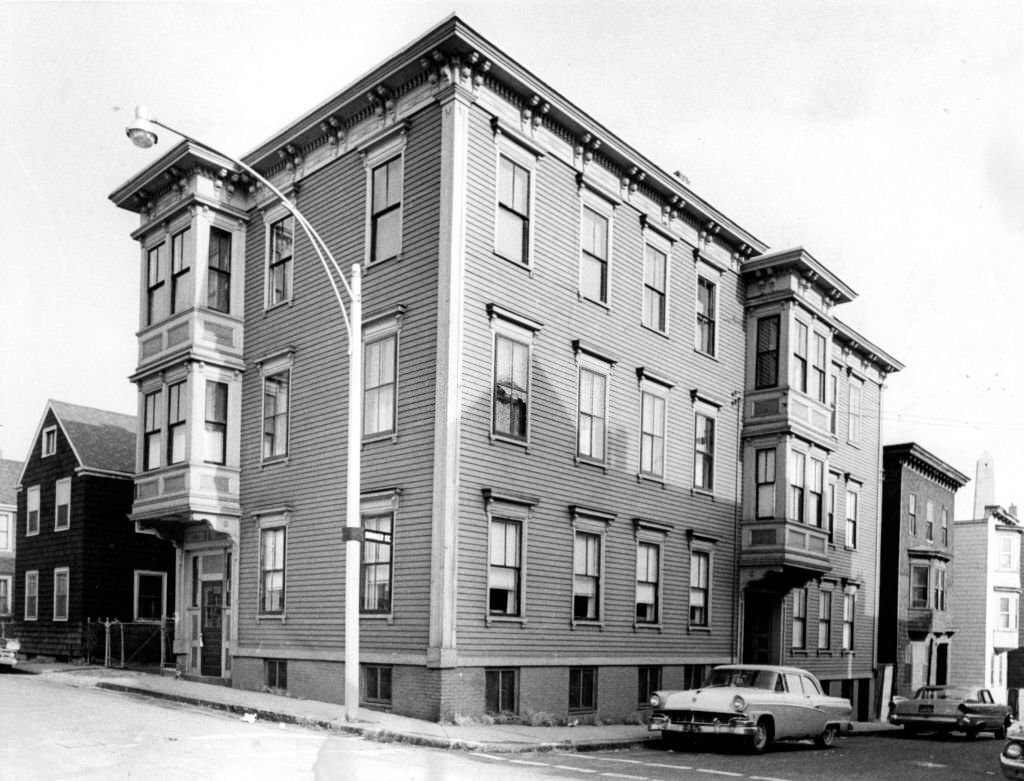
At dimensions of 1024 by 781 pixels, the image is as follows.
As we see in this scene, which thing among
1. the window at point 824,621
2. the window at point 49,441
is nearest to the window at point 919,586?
the window at point 824,621

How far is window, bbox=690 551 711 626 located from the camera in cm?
2705

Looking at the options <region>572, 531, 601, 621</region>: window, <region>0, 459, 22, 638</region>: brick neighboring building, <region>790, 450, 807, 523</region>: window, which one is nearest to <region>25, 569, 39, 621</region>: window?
<region>0, 459, 22, 638</region>: brick neighboring building

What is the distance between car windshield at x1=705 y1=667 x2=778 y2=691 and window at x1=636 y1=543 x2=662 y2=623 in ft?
15.6

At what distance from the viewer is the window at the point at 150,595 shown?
34156 mm

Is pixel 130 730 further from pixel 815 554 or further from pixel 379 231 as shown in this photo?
pixel 815 554

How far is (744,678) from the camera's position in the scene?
19.7 meters

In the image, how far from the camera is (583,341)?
23281 mm

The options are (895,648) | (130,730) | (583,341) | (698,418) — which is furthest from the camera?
(895,648)

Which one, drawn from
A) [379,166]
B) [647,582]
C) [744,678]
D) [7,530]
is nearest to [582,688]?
[647,582]

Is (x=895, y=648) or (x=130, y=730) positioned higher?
(x=130, y=730)

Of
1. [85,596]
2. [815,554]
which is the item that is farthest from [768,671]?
[85,596]

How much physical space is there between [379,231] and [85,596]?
713 inches

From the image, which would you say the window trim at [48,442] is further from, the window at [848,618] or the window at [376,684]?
the window at [848,618]

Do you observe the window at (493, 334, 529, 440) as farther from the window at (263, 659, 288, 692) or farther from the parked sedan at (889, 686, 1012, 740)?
the parked sedan at (889, 686, 1012, 740)
